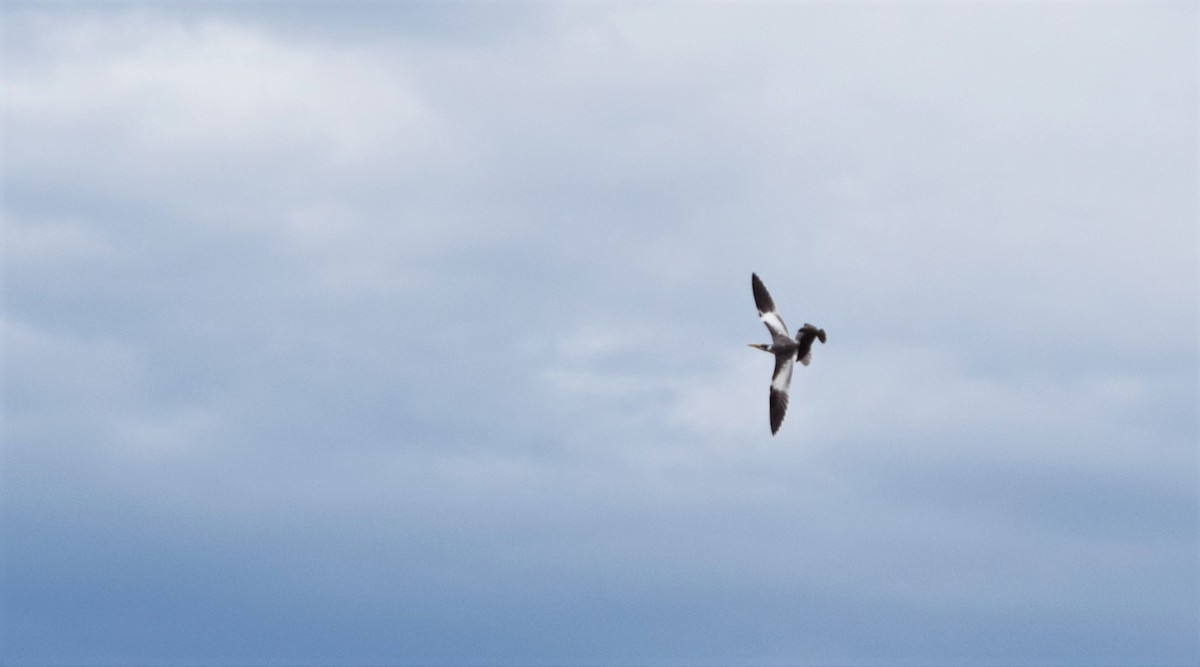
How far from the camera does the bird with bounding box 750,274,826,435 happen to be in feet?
241

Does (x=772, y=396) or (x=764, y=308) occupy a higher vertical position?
(x=764, y=308)

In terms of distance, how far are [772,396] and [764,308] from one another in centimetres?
529

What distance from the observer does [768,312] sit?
255ft

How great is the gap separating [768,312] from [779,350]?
3.95m

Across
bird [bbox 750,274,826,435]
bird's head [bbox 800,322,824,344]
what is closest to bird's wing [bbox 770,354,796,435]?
bird [bbox 750,274,826,435]

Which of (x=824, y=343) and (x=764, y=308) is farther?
(x=764, y=308)

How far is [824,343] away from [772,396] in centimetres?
544

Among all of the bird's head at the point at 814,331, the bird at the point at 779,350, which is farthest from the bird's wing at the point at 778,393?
the bird's head at the point at 814,331

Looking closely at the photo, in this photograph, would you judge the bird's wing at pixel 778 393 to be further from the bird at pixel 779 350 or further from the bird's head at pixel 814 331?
the bird's head at pixel 814 331

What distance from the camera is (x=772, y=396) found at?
75.4 m

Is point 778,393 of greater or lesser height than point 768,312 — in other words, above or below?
below

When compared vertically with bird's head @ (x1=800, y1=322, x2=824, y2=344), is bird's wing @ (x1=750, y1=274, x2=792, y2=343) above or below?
above

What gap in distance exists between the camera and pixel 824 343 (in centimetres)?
7131

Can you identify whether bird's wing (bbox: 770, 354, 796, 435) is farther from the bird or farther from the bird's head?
the bird's head
